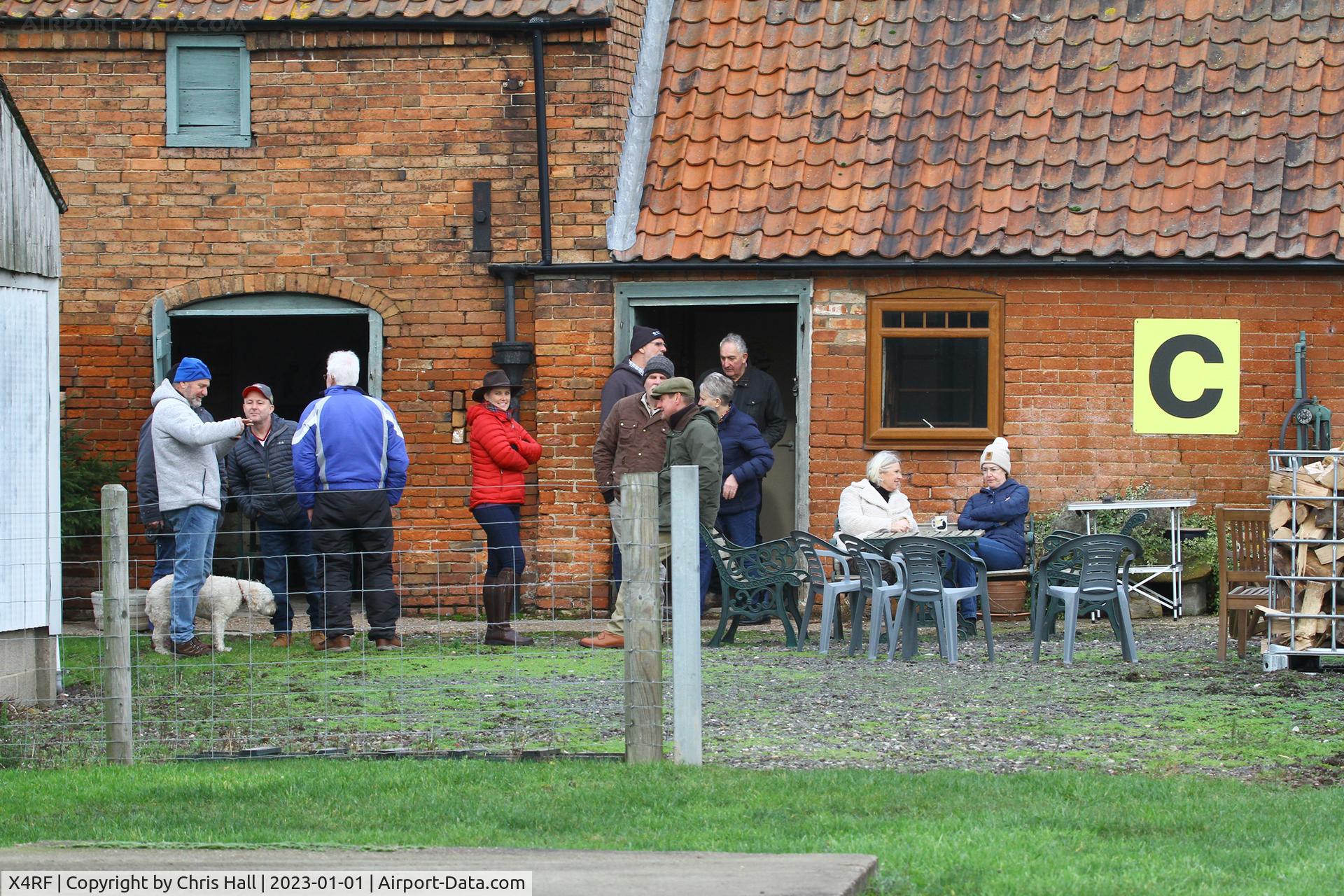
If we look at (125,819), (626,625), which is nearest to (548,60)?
(626,625)

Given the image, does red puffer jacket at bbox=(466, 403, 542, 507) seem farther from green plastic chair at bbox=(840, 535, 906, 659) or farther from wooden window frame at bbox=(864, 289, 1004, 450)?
wooden window frame at bbox=(864, 289, 1004, 450)

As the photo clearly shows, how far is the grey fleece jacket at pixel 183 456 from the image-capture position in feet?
37.8

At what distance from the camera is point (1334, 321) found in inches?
553

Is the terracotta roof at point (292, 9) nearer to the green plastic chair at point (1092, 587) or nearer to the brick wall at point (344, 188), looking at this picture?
the brick wall at point (344, 188)

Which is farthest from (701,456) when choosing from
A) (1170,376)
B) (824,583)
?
(1170,376)

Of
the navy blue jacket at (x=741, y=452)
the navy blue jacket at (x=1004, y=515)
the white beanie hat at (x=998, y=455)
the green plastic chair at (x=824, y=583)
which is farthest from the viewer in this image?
the navy blue jacket at (x=741, y=452)

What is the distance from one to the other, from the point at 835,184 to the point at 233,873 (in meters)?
10.1

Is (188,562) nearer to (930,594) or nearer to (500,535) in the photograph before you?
(500,535)

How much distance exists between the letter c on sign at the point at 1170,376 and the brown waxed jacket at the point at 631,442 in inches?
Answer: 165

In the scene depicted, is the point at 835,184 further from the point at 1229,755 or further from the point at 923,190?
the point at 1229,755

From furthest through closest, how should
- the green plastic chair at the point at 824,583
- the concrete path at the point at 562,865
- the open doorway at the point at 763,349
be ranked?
the open doorway at the point at 763,349, the green plastic chair at the point at 824,583, the concrete path at the point at 562,865

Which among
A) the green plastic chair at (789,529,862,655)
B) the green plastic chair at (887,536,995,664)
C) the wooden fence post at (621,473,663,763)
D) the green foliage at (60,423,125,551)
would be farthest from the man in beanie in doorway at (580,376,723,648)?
the wooden fence post at (621,473,663,763)

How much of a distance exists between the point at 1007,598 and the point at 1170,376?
2152 mm

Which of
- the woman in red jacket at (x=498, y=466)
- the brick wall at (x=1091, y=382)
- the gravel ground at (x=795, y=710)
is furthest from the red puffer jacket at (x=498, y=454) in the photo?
the brick wall at (x=1091, y=382)
